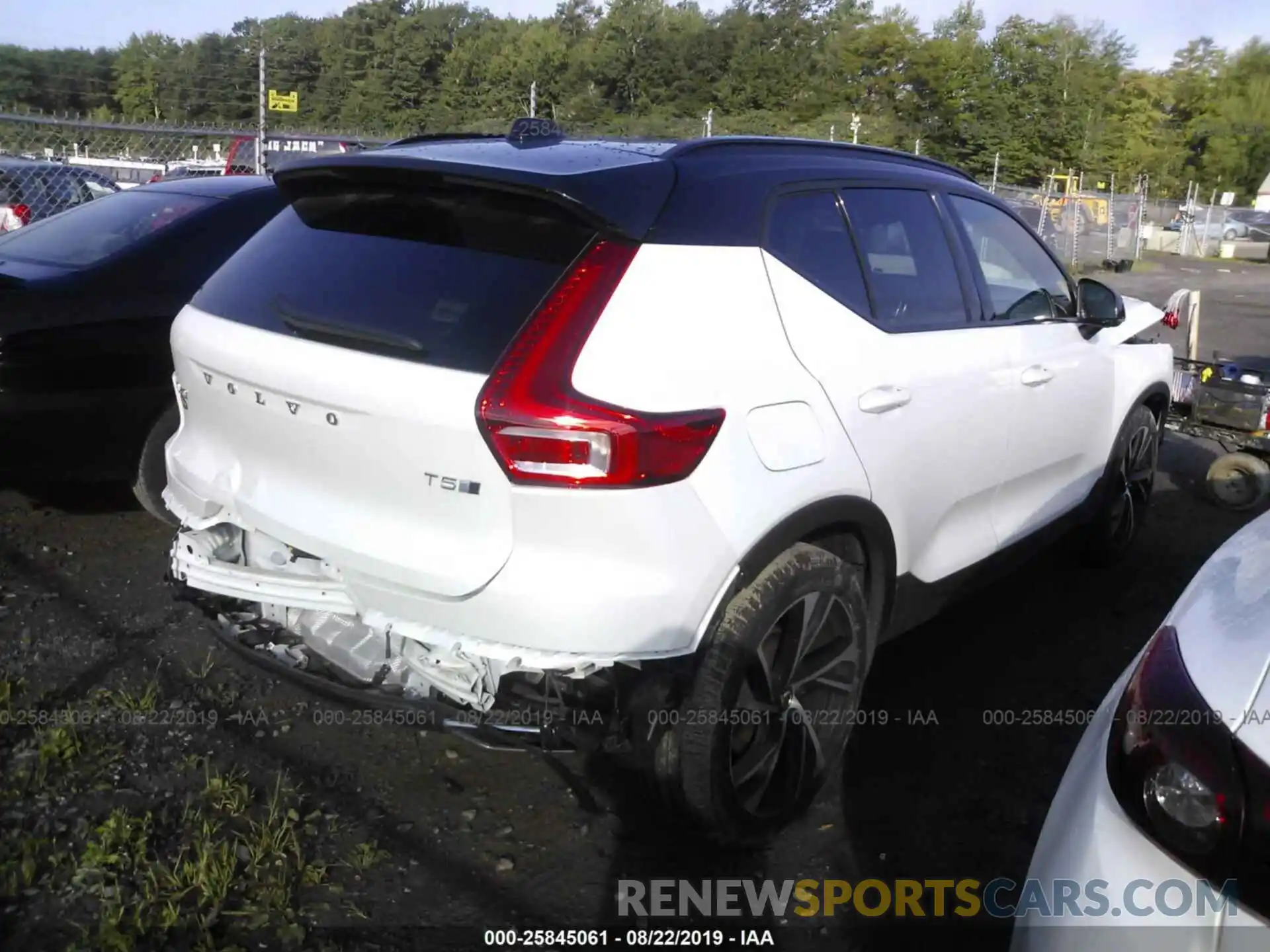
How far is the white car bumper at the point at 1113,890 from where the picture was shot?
161cm

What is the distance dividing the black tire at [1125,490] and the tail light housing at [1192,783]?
10.5 feet

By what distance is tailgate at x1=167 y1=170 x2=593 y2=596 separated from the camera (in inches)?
98.4

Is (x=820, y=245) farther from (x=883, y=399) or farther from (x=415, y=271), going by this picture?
(x=415, y=271)

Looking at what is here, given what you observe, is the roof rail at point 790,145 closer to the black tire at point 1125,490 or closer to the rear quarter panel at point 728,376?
→ the rear quarter panel at point 728,376

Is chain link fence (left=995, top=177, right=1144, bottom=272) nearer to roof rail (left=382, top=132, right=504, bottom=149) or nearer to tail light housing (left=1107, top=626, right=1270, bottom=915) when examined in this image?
roof rail (left=382, top=132, right=504, bottom=149)

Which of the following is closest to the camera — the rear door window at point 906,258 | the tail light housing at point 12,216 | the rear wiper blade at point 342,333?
the rear wiper blade at point 342,333

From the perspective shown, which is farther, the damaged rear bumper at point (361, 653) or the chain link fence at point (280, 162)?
the chain link fence at point (280, 162)

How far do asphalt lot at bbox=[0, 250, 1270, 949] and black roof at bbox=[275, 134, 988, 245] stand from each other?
1.65 meters

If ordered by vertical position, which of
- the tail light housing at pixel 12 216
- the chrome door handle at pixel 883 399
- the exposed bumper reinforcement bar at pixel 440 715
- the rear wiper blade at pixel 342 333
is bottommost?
the exposed bumper reinforcement bar at pixel 440 715

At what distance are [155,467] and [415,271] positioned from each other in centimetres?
255

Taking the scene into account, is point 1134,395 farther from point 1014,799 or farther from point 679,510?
point 679,510

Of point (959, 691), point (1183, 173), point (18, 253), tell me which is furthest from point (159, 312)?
point (1183, 173)

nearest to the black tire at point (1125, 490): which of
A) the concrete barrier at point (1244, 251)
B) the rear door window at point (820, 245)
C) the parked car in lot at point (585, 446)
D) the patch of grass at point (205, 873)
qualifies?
the parked car in lot at point (585, 446)

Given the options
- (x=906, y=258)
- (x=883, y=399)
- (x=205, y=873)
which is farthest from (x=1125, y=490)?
(x=205, y=873)
